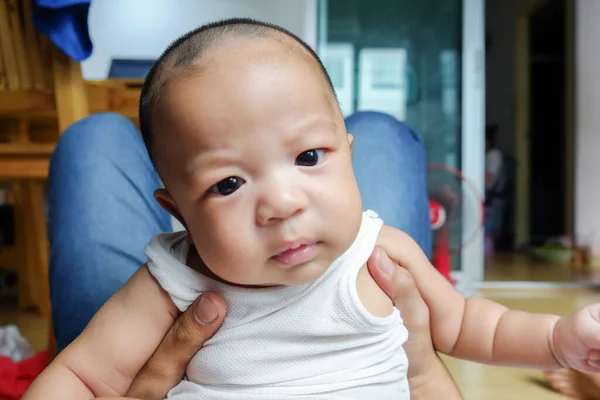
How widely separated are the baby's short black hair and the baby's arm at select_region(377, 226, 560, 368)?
281 mm

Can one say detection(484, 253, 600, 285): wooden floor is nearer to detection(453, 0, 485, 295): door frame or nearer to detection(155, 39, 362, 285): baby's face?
detection(453, 0, 485, 295): door frame

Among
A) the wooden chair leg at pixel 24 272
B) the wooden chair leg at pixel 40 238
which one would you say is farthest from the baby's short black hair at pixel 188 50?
the wooden chair leg at pixel 24 272

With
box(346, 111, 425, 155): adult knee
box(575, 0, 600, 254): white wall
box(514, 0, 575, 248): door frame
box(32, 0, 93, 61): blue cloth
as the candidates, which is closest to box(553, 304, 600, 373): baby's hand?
box(346, 111, 425, 155): adult knee

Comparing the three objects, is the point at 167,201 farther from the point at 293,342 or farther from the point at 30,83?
the point at 30,83

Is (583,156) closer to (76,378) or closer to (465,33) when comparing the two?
(465,33)

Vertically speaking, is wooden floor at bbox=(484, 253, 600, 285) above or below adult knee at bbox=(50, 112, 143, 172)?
below

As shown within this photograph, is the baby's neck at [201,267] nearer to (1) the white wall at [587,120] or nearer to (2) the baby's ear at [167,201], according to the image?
(2) the baby's ear at [167,201]

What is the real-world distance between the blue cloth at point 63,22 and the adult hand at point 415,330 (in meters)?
1.20

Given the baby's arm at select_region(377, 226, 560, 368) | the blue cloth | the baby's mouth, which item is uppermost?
the blue cloth

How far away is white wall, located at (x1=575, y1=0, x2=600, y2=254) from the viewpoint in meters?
4.72

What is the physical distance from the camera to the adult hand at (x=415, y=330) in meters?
0.82

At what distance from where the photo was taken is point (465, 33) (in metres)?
3.88

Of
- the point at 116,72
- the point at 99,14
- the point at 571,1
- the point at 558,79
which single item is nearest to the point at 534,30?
the point at 558,79

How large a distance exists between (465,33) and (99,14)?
2.30 m
